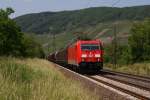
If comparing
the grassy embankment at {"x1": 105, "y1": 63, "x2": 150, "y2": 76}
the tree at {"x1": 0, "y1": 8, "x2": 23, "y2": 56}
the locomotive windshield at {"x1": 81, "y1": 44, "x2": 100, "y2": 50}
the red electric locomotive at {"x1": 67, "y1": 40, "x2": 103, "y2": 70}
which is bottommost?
the grassy embankment at {"x1": 105, "y1": 63, "x2": 150, "y2": 76}

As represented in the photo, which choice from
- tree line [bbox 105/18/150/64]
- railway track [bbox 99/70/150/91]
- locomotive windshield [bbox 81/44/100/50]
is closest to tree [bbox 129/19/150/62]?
tree line [bbox 105/18/150/64]

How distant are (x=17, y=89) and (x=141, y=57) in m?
88.2

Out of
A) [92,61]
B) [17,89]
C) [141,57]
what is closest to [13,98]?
[17,89]

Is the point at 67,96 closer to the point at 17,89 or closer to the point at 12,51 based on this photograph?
the point at 17,89

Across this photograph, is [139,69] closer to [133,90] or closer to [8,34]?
[133,90]

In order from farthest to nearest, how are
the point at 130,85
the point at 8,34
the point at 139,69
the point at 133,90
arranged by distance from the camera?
the point at 8,34 → the point at 139,69 → the point at 130,85 → the point at 133,90

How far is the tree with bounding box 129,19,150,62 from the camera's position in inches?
3841

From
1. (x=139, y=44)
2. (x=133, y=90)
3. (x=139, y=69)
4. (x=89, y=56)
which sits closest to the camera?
(x=133, y=90)

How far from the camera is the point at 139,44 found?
98500mm

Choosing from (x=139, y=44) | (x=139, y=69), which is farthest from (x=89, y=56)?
(x=139, y=44)

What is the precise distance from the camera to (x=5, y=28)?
220 ft

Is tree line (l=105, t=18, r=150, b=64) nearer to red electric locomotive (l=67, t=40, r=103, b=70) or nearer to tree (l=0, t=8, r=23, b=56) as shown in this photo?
tree (l=0, t=8, r=23, b=56)

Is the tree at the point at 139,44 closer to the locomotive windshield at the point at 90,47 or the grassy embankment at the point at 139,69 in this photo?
the grassy embankment at the point at 139,69

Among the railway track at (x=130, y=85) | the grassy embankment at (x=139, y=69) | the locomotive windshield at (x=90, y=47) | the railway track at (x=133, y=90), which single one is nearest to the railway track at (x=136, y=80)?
the railway track at (x=130, y=85)
